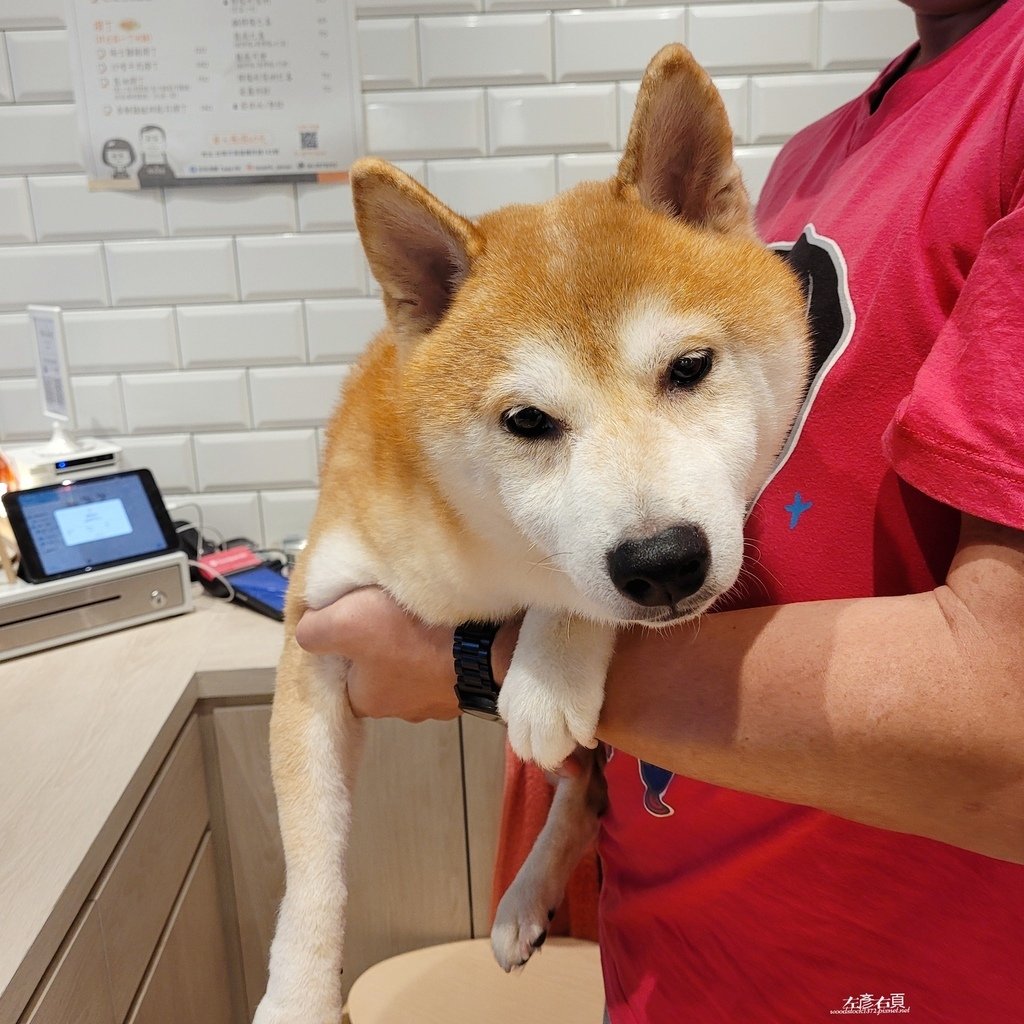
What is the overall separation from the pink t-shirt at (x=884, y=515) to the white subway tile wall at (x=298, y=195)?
102cm

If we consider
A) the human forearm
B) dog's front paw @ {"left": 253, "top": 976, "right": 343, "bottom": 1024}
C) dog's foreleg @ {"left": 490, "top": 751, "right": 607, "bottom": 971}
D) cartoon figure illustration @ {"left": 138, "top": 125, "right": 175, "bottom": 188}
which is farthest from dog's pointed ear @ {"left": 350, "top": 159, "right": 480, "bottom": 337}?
cartoon figure illustration @ {"left": 138, "top": 125, "right": 175, "bottom": 188}

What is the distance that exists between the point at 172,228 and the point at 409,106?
1.76 feet

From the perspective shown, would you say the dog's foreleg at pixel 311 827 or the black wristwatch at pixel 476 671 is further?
the dog's foreleg at pixel 311 827

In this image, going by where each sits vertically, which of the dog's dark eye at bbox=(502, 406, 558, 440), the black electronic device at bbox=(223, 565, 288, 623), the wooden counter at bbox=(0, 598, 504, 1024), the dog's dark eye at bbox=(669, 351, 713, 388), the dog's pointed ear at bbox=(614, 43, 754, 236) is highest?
the dog's pointed ear at bbox=(614, 43, 754, 236)

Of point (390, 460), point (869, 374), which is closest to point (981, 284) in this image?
point (869, 374)

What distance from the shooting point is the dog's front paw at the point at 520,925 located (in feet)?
3.03

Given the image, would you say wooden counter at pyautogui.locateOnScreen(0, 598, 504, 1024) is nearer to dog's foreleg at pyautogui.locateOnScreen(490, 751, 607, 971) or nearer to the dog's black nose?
dog's foreleg at pyautogui.locateOnScreen(490, 751, 607, 971)

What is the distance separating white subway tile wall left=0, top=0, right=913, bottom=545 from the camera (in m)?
1.60

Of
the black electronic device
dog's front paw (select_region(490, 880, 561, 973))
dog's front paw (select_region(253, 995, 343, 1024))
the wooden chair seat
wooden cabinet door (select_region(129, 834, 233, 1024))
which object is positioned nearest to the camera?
dog's front paw (select_region(253, 995, 343, 1024))

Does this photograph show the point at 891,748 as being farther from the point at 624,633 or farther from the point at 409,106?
the point at 409,106

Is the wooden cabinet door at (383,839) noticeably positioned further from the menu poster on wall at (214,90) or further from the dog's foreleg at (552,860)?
the menu poster on wall at (214,90)

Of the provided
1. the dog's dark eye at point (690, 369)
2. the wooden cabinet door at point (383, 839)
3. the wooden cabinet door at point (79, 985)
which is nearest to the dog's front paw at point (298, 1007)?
the wooden cabinet door at point (79, 985)

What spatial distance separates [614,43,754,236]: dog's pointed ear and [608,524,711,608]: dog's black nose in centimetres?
33

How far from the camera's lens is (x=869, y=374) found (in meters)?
0.58
